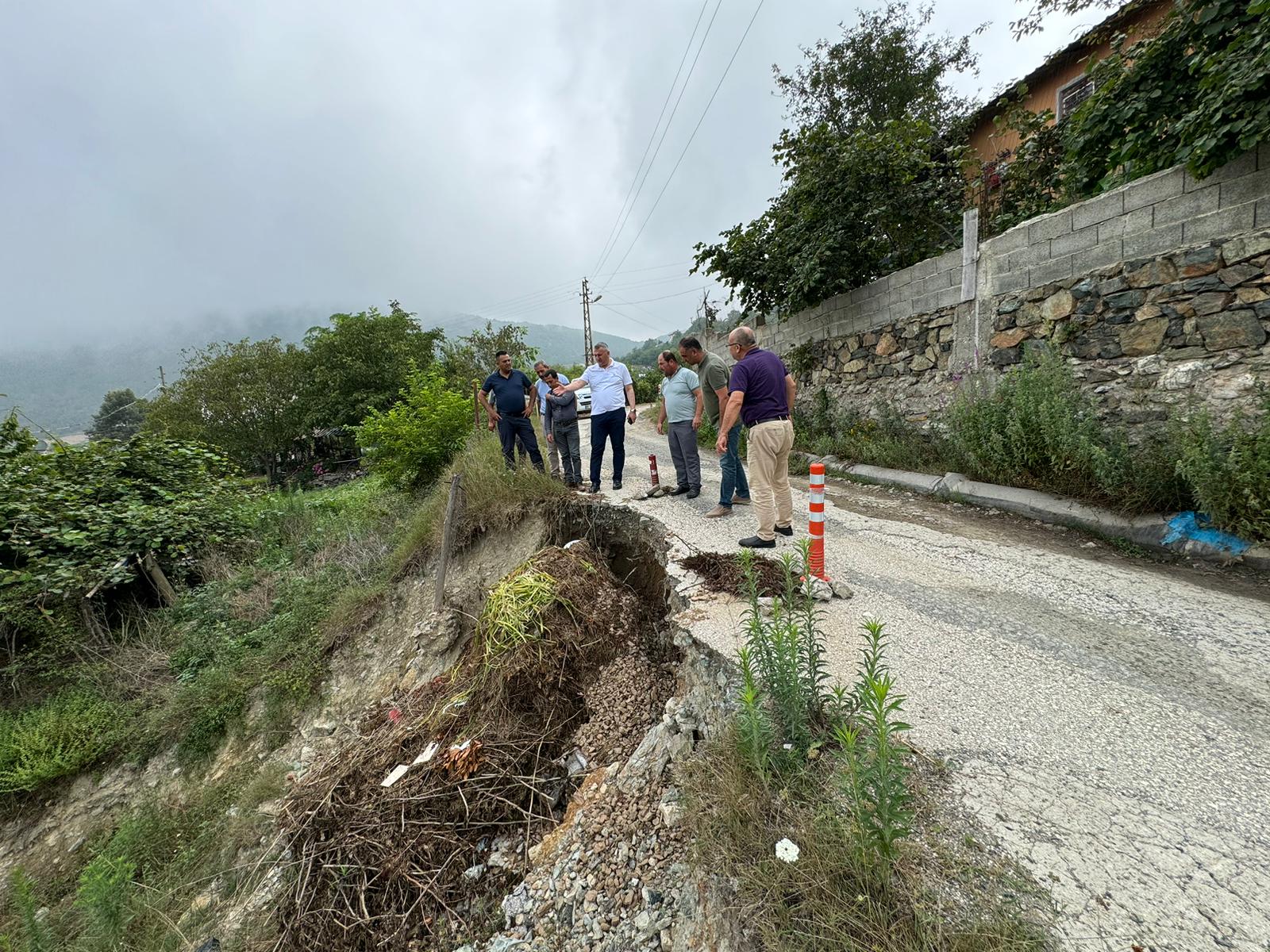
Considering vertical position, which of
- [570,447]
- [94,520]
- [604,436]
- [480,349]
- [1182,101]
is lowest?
Result: [94,520]

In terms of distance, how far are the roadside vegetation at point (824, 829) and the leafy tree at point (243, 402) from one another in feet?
87.9

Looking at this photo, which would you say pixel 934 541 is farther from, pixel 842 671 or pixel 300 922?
pixel 300 922

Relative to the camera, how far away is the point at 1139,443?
441 centimetres

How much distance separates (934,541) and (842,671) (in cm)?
256

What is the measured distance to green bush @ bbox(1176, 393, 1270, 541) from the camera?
134 inches

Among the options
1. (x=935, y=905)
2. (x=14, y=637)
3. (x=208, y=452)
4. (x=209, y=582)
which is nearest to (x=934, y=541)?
(x=935, y=905)

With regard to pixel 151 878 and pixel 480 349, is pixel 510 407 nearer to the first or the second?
pixel 151 878

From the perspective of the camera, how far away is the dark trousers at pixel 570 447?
6.17 m

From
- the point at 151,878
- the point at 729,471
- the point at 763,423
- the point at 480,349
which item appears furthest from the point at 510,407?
the point at 480,349

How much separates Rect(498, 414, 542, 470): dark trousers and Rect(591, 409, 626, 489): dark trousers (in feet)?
2.57

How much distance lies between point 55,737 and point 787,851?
736cm

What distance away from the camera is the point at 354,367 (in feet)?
72.8

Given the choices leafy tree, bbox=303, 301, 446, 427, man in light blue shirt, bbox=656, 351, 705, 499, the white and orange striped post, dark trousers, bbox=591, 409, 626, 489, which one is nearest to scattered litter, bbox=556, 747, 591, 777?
the white and orange striped post

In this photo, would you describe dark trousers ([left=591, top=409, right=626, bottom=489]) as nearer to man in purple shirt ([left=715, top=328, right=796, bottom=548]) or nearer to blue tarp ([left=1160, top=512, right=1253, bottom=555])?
man in purple shirt ([left=715, top=328, right=796, bottom=548])
